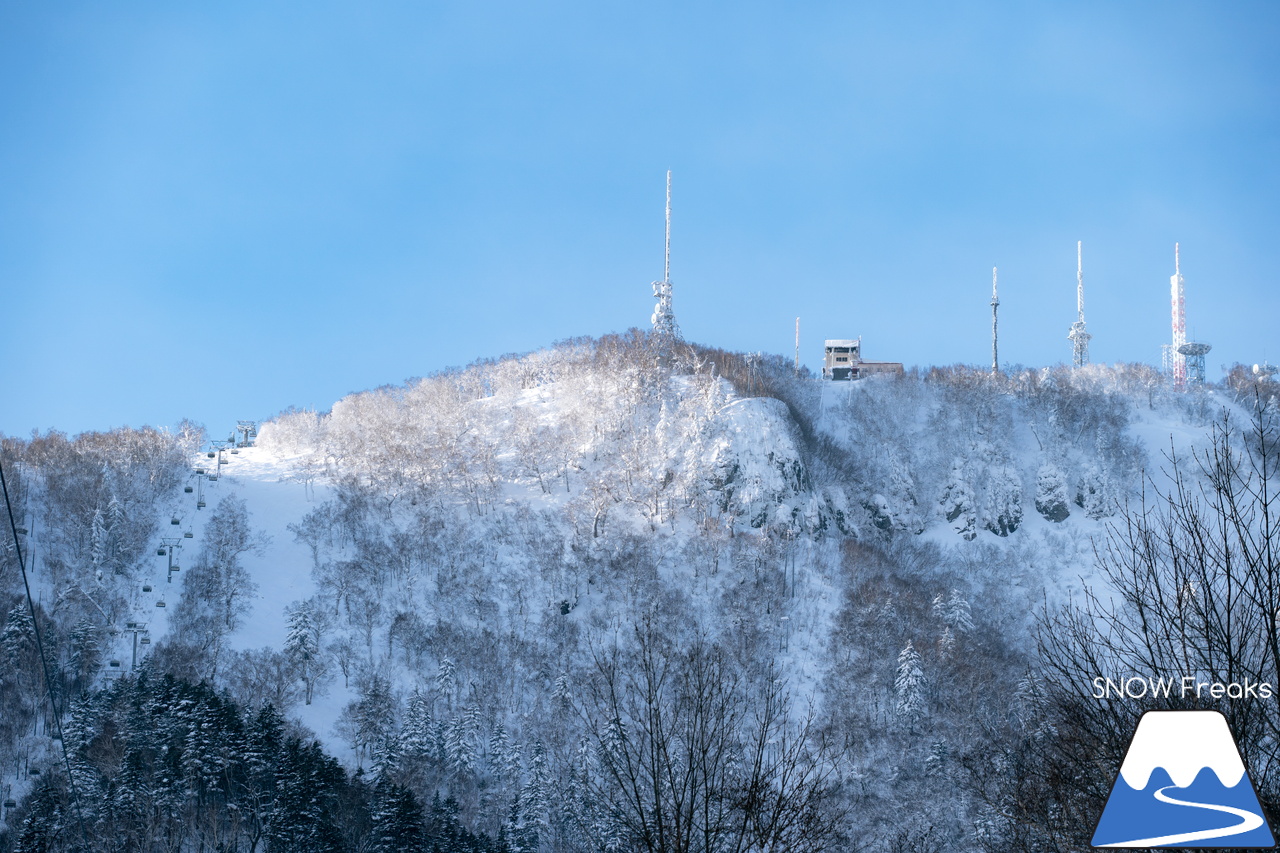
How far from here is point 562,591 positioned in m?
90.0

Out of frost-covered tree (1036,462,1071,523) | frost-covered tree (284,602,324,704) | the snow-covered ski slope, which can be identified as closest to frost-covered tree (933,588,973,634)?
the snow-covered ski slope

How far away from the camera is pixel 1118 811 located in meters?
8.43

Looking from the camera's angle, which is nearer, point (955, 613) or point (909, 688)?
point (909, 688)

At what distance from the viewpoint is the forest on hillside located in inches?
2114

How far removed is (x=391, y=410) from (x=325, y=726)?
60.8 meters

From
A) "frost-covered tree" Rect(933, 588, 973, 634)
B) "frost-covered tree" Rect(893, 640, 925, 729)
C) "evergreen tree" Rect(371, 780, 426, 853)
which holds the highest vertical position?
"frost-covered tree" Rect(933, 588, 973, 634)

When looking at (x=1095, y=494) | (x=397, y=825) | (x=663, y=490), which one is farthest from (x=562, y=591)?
(x=1095, y=494)

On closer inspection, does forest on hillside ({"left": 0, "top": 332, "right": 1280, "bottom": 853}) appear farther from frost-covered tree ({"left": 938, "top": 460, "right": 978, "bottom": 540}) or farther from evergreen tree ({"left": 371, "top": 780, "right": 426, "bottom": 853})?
frost-covered tree ({"left": 938, "top": 460, "right": 978, "bottom": 540})

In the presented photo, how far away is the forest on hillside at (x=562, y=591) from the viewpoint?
5369cm

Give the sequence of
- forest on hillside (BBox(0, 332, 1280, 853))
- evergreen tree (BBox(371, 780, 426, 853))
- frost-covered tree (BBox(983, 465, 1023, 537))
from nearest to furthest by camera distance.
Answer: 1. evergreen tree (BBox(371, 780, 426, 853))
2. forest on hillside (BBox(0, 332, 1280, 853))
3. frost-covered tree (BBox(983, 465, 1023, 537))

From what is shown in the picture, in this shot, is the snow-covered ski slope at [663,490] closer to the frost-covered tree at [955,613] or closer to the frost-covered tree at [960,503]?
the frost-covered tree at [960,503]

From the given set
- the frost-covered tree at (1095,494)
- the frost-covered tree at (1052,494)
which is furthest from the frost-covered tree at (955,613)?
the frost-covered tree at (1095,494)

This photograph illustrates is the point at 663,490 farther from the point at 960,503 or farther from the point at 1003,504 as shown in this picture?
the point at 1003,504

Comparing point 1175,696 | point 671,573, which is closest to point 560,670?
point 671,573
